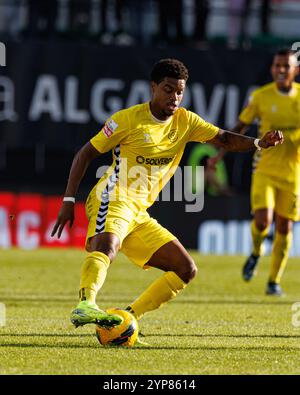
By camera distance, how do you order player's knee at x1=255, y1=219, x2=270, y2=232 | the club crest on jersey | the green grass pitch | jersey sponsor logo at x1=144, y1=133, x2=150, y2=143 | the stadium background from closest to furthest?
the green grass pitch, the club crest on jersey, jersey sponsor logo at x1=144, y1=133, x2=150, y2=143, player's knee at x1=255, y1=219, x2=270, y2=232, the stadium background

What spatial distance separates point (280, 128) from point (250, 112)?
1.42 ft

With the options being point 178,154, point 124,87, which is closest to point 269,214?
point 178,154

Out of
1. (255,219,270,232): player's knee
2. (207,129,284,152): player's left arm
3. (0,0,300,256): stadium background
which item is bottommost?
(207,129,284,152): player's left arm

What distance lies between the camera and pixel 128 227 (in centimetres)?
834

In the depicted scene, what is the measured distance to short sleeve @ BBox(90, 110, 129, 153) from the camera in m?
8.25

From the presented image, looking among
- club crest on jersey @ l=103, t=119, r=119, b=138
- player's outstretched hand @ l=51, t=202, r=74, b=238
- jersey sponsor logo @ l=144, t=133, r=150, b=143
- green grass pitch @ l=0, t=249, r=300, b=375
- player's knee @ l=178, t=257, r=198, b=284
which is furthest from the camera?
player's knee @ l=178, t=257, r=198, b=284

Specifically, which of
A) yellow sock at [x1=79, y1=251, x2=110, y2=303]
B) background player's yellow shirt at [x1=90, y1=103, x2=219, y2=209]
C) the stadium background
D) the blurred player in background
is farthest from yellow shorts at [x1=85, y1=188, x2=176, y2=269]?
the stadium background

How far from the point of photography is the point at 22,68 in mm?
18781

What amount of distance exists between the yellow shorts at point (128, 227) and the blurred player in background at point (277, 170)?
15.5 feet

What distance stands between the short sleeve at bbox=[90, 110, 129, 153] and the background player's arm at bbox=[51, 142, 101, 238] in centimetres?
6

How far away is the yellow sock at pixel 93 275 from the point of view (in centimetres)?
766

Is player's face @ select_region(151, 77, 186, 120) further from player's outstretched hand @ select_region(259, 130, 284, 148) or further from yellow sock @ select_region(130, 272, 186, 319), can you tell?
yellow sock @ select_region(130, 272, 186, 319)

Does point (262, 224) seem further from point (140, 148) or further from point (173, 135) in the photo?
point (140, 148)

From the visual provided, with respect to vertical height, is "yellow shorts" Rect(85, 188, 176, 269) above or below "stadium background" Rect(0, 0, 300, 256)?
below
